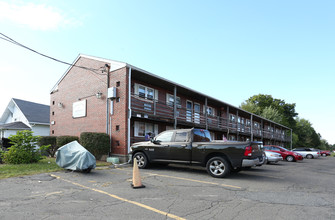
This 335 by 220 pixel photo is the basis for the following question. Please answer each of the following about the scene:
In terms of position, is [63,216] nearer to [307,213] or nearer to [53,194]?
[53,194]

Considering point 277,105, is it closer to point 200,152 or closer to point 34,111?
point 34,111

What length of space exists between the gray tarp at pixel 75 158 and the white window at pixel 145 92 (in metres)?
6.98

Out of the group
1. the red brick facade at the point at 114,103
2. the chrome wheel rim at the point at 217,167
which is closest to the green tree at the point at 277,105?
the red brick facade at the point at 114,103

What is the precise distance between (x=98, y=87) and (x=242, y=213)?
12864 millimetres

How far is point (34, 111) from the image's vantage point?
2602 centimetres

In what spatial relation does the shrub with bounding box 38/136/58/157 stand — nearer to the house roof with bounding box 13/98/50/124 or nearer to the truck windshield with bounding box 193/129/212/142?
the house roof with bounding box 13/98/50/124

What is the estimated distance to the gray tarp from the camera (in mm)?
8109

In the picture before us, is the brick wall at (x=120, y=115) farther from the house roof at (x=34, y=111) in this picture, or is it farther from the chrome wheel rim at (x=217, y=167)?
the house roof at (x=34, y=111)

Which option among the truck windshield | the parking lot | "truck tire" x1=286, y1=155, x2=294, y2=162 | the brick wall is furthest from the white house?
"truck tire" x1=286, y1=155, x2=294, y2=162

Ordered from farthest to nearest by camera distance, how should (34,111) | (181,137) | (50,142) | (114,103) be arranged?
(34,111)
(50,142)
(114,103)
(181,137)

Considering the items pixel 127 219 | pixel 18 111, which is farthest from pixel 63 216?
pixel 18 111

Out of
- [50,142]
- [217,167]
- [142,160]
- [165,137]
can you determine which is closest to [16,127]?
[50,142]

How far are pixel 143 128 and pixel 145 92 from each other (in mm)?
2645

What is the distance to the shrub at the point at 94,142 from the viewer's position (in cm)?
1212
